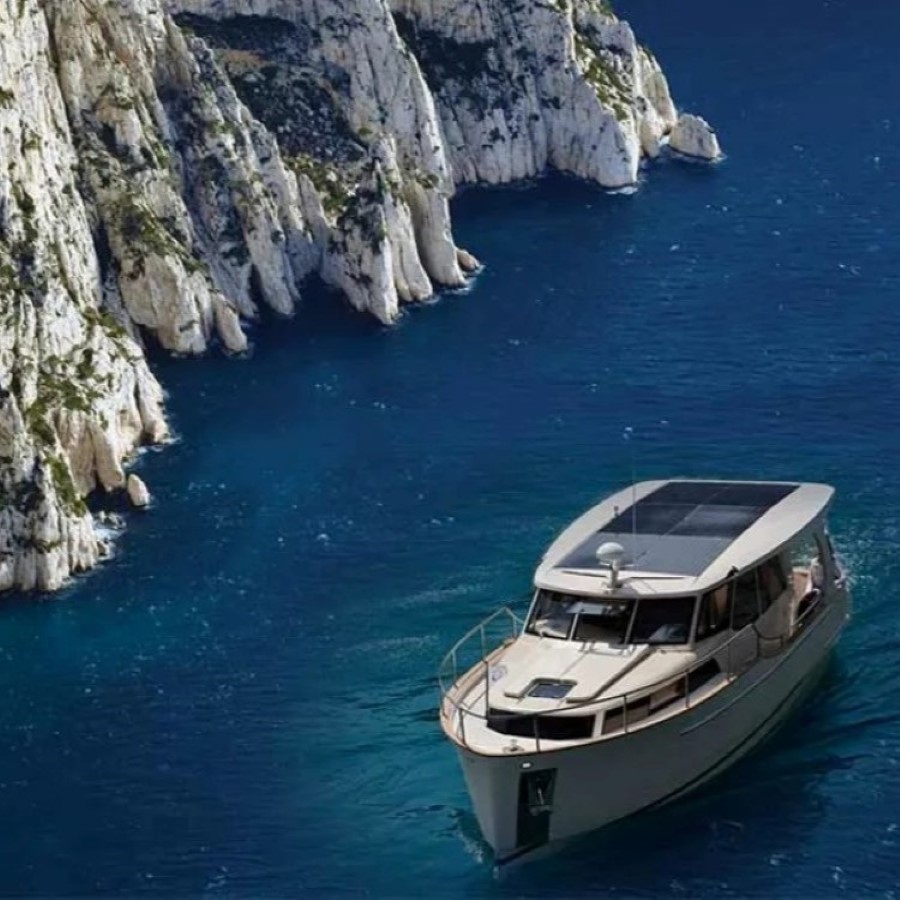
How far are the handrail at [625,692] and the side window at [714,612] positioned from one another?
0.71 m

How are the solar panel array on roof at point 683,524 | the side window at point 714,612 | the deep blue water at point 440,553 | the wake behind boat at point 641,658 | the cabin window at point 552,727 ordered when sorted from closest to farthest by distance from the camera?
1. the wake behind boat at point 641,658
2. the cabin window at point 552,727
3. the deep blue water at point 440,553
4. the side window at point 714,612
5. the solar panel array on roof at point 683,524

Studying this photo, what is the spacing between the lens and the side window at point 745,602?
114 metres

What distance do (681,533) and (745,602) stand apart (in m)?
4.94

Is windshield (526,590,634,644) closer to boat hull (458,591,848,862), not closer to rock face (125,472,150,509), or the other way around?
boat hull (458,591,848,862)

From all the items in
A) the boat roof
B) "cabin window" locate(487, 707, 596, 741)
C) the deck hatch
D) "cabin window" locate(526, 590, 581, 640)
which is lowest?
"cabin window" locate(487, 707, 596, 741)

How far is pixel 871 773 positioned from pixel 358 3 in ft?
309

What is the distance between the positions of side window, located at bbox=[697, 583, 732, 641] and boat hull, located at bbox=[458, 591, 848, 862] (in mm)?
2372

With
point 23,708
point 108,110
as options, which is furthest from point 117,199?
point 23,708

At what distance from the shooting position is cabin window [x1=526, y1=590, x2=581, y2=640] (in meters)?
113

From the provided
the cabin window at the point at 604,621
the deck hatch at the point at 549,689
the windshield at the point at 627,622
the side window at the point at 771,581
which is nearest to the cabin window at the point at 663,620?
the windshield at the point at 627,622

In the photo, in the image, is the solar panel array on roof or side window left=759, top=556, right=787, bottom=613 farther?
side window left=759, top=556, right=787, bottom=613

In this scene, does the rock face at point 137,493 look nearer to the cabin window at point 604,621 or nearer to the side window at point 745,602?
the cabin window at point 604,621

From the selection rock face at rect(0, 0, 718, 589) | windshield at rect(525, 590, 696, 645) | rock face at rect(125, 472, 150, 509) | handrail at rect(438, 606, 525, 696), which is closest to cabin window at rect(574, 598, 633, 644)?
windshield at rect(525, 590, 696, 645)

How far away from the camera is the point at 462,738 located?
107 m
